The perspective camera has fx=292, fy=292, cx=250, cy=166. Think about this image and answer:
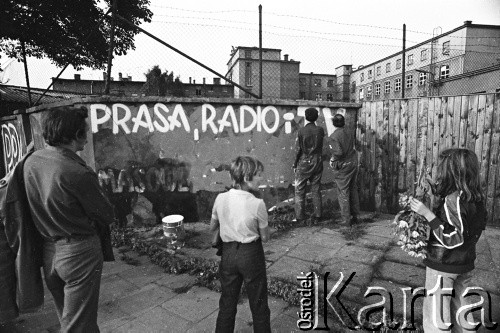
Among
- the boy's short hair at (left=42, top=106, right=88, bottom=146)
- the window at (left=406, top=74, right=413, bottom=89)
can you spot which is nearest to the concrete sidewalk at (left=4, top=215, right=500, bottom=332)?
the boy's short hair at (left=42, top=106, right=88, bottom=146)

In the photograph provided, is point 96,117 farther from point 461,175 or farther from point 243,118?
point 461,175

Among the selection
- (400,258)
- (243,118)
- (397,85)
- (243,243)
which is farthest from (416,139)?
(397,85)

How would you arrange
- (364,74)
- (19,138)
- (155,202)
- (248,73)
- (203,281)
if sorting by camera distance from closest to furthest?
(203,281) → (155,202) → (19,138) → (248,73) → (364,74)

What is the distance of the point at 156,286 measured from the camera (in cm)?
332

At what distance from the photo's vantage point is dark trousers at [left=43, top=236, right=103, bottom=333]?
1.83 m

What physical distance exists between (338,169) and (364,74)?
49323 mm

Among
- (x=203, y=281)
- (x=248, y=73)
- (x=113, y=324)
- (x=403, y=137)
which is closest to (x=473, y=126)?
(x=403, y=137)

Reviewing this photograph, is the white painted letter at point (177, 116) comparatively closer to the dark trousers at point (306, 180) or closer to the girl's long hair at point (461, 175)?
the dark trousers at point (306, 180)

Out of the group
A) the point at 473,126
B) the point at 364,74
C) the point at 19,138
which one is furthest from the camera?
the point at 364,74

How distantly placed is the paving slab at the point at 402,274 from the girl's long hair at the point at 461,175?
1636 mm

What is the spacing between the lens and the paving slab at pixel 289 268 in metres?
3.47

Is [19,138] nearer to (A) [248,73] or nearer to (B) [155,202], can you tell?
(B) [155,202]

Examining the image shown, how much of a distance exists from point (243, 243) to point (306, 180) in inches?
133

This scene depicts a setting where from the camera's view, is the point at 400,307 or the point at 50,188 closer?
the point at 50,188
